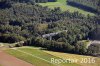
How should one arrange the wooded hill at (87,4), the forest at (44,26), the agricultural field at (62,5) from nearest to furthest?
the forest at (44,26), the wooded hill at (87,4), the agricultural field at (62,5)

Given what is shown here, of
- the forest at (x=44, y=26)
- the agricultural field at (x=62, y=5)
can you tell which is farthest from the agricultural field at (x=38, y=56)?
the agricultural field at (x=62, y=5)

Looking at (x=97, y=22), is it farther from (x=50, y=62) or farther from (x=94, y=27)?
(x=50, y=62)

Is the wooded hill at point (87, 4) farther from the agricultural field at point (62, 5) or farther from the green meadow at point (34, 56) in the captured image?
the green meadow at point (34, 56)

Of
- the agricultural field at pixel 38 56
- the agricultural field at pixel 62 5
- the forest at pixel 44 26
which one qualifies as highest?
the agricultural field at pixel 62 5

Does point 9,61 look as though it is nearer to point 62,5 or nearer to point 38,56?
point 38,56

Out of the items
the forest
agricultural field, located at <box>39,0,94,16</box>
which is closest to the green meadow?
the forest

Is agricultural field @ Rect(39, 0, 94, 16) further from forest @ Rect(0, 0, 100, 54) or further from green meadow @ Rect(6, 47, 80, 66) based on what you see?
green meadow @ Rect(6, 47, 80, 66)

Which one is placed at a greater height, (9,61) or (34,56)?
(9,61)

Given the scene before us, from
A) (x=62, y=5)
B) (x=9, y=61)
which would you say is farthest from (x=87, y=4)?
(x=9, y=61)
